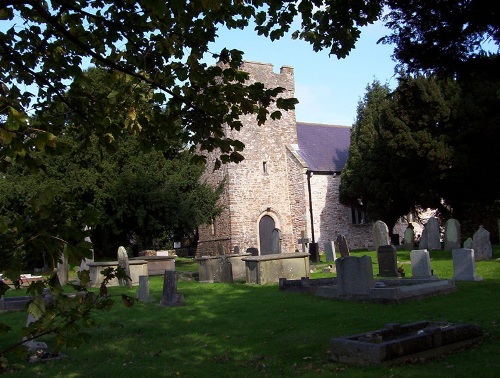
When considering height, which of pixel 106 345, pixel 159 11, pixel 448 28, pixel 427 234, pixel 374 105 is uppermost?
pixel 374 105

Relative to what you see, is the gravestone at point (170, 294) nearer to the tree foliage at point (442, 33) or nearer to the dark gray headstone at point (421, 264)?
the dark gray headstone at point (421, 264)

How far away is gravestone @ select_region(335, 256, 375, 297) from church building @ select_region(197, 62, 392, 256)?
19.0 metres

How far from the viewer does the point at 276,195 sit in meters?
31.6

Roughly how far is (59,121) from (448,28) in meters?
3.69

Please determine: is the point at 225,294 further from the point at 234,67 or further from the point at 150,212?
the point at 150,212

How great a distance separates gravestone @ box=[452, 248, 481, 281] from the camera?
12.3 m

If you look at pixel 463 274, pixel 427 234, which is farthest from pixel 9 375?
pixel 427 234

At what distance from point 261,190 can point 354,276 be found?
67.7 ft

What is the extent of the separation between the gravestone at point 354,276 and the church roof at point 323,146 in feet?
72.2

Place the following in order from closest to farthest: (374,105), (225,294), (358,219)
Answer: (225,294), (374,105), (358,219)

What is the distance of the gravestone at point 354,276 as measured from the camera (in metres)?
10.5

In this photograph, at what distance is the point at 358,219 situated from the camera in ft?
111

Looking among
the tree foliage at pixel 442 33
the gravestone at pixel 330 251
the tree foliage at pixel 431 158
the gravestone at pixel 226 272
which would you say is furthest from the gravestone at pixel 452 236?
the tree foliage at pixel 442 33

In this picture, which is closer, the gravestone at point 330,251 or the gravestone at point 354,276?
the gravestone at point 354,276
